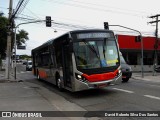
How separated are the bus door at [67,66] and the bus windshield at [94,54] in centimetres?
51

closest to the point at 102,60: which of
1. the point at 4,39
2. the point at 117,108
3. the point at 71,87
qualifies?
the point at 71,87

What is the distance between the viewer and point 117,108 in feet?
31.8

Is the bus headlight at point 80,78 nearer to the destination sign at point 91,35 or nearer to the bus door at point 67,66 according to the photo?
the bus door at point 67,66

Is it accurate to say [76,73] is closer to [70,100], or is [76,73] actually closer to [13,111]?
[70,100]

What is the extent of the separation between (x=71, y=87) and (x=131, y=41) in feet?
122

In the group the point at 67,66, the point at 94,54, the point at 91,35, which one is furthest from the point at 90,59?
the point at 67,66

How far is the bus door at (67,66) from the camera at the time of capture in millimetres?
12705

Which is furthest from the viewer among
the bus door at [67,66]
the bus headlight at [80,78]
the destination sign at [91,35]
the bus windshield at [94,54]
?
the bus door at [67,66]

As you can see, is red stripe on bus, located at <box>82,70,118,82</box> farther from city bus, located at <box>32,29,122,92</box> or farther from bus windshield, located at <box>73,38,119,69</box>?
bus windshield, located at <box>73,38,119,69</box>

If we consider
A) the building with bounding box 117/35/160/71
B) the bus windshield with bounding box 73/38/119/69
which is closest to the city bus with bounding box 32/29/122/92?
the bus windshield with bounding box 73/38/119/69

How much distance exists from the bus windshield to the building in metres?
34.3

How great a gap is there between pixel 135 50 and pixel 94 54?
3752 centimetres

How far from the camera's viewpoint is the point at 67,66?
43.4 feet

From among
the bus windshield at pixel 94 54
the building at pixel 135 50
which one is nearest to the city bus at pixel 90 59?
the bus windshield at pixel 94 54
